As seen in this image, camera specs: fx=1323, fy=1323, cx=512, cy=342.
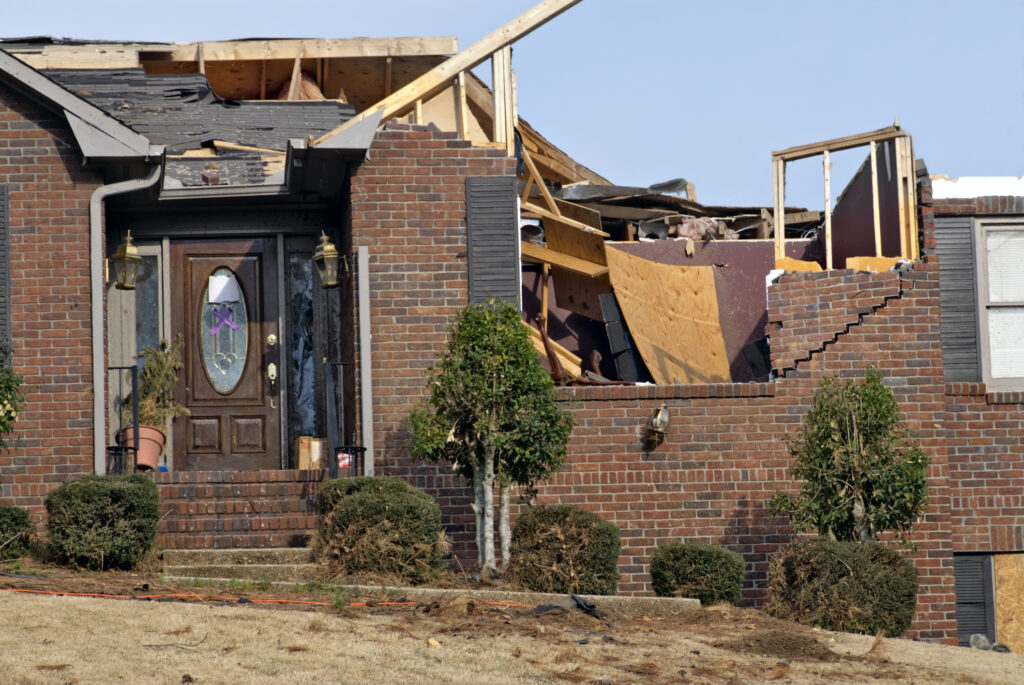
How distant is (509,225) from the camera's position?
1220 cm

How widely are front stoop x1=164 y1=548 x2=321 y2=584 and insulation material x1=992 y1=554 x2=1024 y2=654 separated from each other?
6.45 meters

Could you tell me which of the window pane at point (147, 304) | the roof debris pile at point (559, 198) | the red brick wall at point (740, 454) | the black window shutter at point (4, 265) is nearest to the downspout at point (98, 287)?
the black window shutter at point (4, 265)

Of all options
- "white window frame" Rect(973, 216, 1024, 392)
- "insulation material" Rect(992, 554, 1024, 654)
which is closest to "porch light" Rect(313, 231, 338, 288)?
"white window frame" Rect(973, 216, 1024, 392)

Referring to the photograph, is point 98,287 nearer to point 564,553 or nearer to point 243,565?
point 243,565

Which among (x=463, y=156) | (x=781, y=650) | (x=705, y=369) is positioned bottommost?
(x=781, y=650)

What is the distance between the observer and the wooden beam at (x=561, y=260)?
15.1m

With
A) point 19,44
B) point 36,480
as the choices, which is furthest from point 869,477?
point 19,44

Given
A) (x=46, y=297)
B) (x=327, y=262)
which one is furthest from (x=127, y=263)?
(x=327, y=262)

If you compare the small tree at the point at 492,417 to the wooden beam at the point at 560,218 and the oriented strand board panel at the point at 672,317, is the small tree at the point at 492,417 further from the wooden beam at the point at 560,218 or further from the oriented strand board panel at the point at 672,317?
the wooden beam at the point at 560,218

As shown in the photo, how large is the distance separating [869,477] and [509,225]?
396 centimetres

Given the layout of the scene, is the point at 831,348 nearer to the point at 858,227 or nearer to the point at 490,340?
the point at 858,227

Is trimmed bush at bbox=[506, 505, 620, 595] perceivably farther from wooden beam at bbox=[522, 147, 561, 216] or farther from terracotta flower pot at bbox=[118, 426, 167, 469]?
wooden beam at bbox=[522, 147, 561, 216]

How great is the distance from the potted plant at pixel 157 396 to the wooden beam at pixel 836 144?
6.45m

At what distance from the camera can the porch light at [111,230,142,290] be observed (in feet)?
40.2
